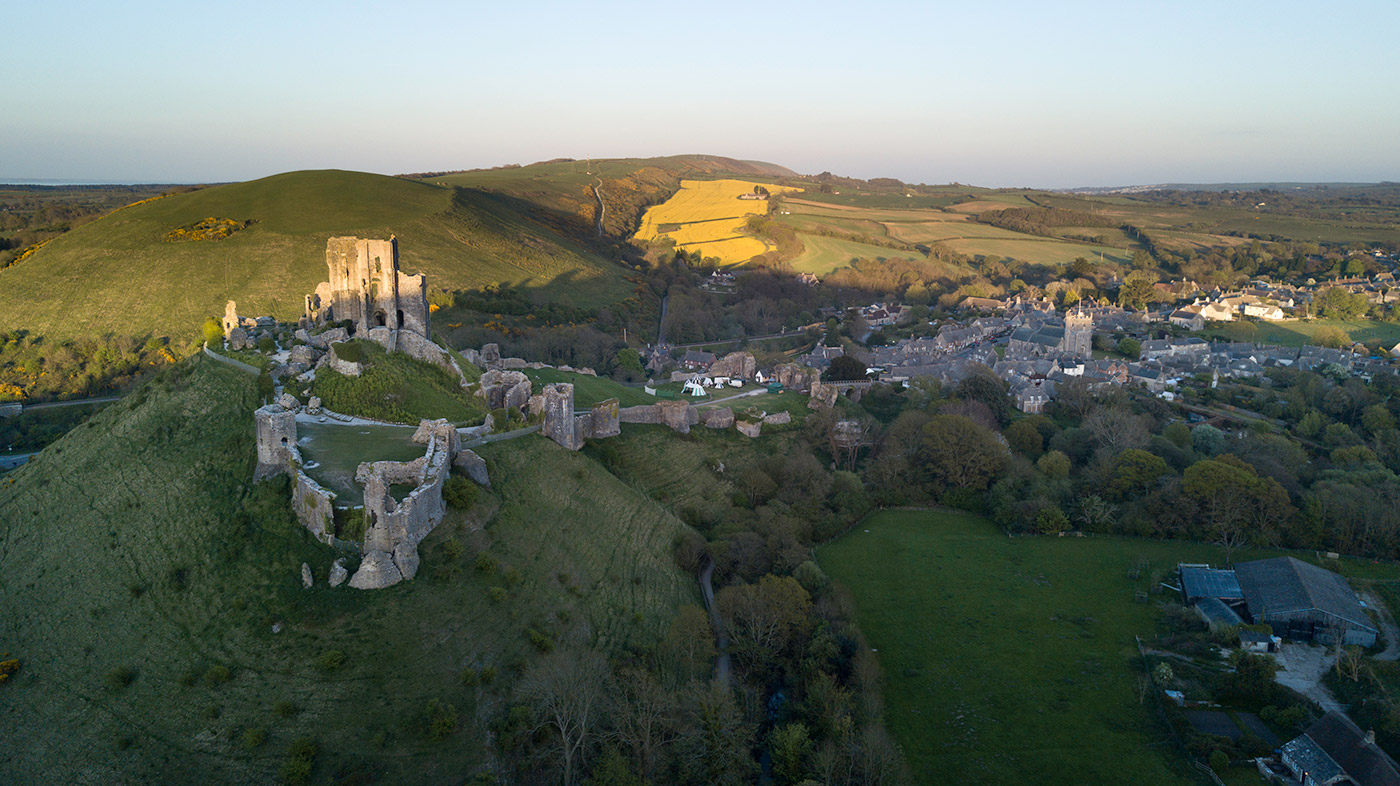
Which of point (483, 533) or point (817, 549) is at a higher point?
point (483, 533)

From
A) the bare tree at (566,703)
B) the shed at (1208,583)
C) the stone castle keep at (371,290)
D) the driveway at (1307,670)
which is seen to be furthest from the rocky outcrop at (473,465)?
the shed at (1208,583)

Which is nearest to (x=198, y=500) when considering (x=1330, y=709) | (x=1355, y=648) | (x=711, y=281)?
(x=1330, y=709)

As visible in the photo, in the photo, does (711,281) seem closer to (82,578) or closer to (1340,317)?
(1340,317)

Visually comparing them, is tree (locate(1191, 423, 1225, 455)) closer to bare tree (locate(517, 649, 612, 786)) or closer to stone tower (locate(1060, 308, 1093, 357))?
stone tower (locate(1060, 308, 1093, 357))

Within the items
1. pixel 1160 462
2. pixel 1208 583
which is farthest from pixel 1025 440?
pixel 1208 583

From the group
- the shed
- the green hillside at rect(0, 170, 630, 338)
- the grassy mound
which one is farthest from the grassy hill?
the green hillside at rect(0, 170, 630, 338)

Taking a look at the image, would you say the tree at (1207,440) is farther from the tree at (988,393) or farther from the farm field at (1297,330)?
the farm field at (1297,330)
